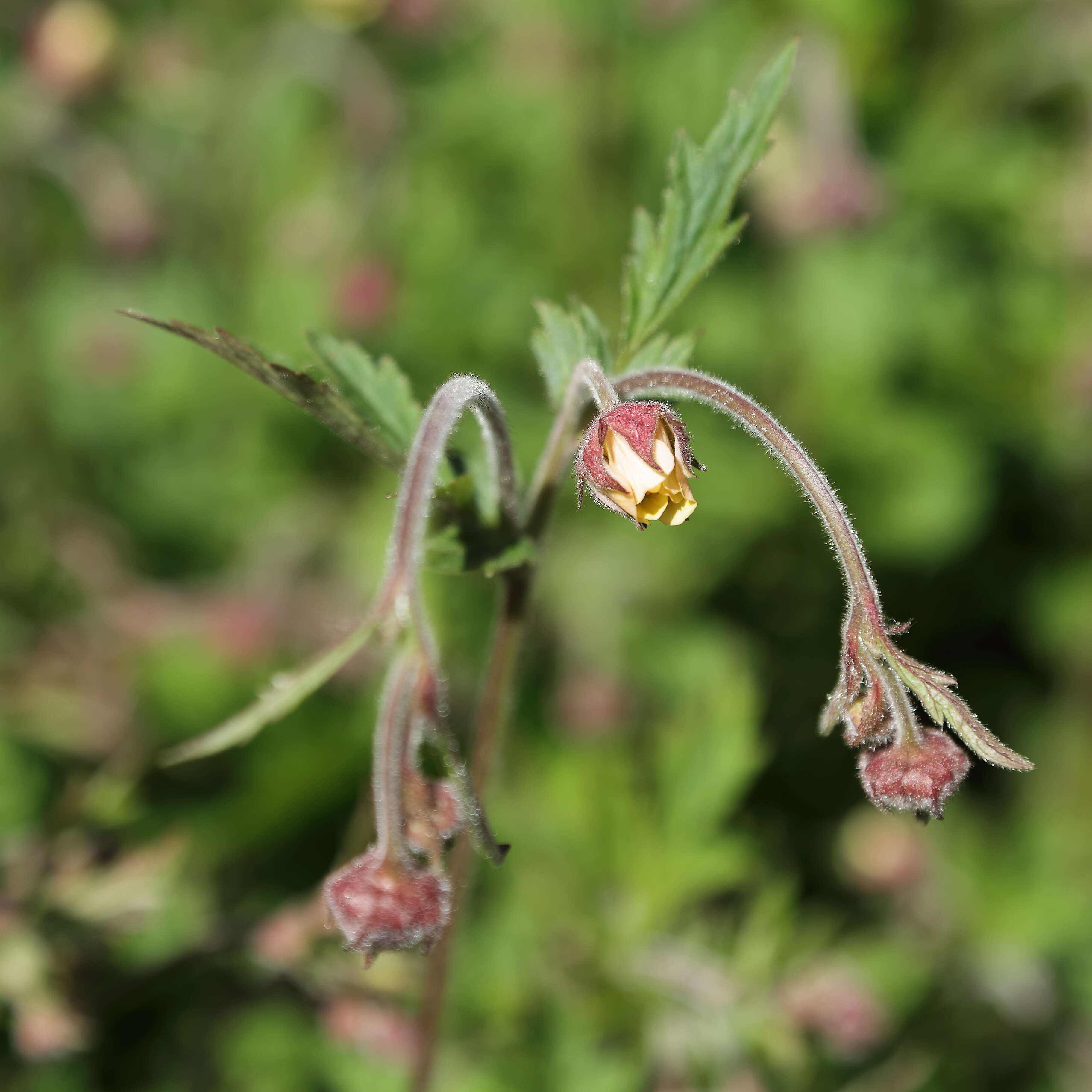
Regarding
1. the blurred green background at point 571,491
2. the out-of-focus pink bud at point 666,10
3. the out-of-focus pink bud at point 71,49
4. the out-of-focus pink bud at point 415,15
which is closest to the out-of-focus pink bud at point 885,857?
the blurred green background at point 571,491

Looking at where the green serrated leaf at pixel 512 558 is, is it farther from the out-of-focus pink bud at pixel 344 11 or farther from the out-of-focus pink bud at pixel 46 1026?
the out-of-focus pink bud at pixel 344 11

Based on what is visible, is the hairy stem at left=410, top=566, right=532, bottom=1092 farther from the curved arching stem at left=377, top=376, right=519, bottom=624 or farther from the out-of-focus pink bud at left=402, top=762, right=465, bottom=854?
the curved arching stem at left=377, top=376, right=519, bottom=624

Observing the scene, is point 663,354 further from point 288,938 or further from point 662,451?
point 288,938

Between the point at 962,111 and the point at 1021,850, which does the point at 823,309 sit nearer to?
the point at 962,111

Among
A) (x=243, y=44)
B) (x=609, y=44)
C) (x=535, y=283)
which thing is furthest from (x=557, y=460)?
(x=243, y=44)

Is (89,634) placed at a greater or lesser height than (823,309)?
lesser

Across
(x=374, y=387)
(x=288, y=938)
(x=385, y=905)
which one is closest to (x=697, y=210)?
(x=374, y=387)
